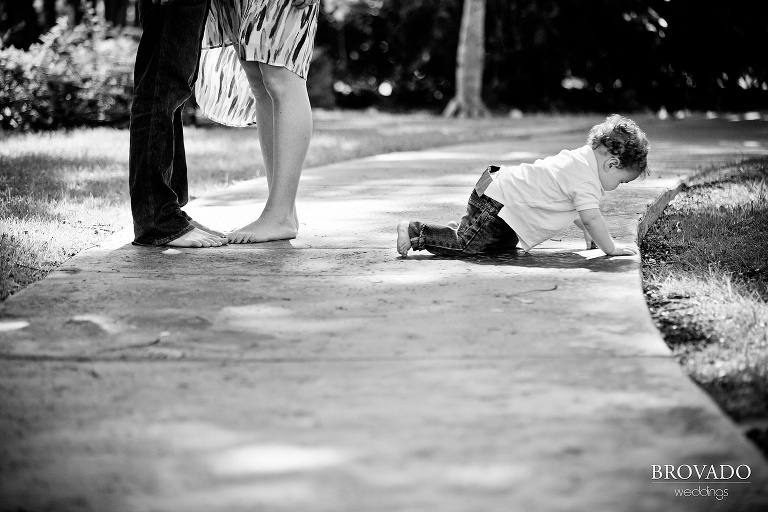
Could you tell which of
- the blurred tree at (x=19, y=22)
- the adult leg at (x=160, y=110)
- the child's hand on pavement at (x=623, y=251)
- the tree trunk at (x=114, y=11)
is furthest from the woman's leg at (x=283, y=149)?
the tree trunk at (x=114, y=11)

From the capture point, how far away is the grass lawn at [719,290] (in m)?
2.31

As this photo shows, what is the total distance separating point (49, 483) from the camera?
1.75 meters

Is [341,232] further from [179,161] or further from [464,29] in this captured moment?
[464,29]

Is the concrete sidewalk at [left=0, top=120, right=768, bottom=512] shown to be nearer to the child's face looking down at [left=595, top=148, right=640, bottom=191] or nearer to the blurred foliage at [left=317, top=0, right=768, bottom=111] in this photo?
the child's face looking down at [left=595, top=148, right=640, bottom=191]

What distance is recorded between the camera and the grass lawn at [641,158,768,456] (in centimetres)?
231

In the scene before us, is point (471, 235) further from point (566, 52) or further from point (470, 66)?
point (566, 52)

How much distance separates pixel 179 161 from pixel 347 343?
6.35 feet

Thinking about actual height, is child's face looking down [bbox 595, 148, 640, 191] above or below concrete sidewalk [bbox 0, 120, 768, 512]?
above

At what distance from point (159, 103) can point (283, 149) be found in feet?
1.78

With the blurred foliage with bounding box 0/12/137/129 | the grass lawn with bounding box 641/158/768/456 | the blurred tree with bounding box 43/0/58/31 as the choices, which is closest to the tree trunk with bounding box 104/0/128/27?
the blurred tree with bounding box 43/0/58/31

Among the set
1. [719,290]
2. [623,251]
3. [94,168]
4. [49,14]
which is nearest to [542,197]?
[623,251]

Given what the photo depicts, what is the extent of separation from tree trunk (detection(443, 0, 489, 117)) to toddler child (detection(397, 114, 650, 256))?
1033cm

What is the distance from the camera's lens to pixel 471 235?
374cm

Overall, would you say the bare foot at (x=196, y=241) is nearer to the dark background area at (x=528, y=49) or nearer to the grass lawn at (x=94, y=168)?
the grass lawn at (x=94, y=168)
